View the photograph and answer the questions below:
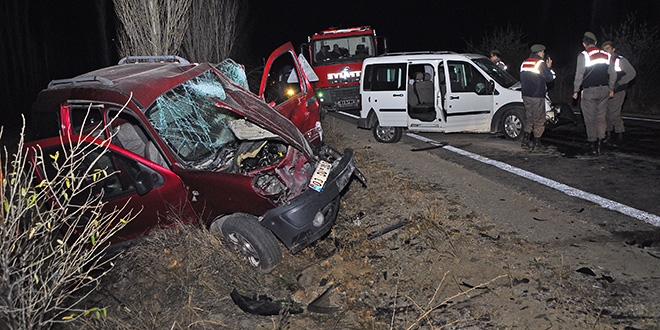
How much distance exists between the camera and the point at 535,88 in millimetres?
9016

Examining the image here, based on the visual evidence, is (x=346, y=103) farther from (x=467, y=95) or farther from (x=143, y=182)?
(x=143, y=182)

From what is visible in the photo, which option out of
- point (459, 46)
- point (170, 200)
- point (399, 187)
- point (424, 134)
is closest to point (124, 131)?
point (170, 200)

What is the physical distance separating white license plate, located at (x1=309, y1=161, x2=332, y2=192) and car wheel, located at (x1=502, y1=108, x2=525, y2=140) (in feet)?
19.5

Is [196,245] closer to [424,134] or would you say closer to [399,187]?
[399,187]

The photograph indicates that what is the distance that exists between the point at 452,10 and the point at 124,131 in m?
46.0

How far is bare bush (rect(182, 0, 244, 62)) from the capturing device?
1838cm

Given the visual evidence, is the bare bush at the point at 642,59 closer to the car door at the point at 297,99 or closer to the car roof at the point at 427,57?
the car roof at the point at 427,57

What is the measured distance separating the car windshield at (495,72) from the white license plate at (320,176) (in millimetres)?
6127

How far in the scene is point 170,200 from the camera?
539 centimetres

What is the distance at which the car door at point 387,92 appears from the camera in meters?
10.8

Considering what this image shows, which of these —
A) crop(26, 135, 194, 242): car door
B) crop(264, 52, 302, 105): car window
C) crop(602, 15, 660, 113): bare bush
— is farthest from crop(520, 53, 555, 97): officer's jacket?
crop(602, 15, 660, 113): bare bush

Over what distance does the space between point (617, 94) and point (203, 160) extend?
7163 mm

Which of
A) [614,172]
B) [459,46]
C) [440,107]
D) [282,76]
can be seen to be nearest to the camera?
[614,172]

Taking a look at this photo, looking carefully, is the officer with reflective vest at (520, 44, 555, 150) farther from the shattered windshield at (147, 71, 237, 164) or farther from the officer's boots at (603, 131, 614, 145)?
the shattered windshield at (147, 71, 237, 164)
